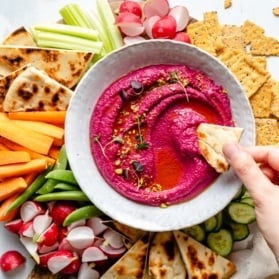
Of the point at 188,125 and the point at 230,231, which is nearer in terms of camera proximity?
the point at 188,125

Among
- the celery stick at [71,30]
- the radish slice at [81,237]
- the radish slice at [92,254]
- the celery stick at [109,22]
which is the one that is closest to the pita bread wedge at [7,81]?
the celery stick at [71,30]

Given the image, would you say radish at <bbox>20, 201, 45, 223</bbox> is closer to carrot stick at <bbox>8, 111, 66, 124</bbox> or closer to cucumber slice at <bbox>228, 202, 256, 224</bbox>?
carrot stick at <bbox>8, 111, 66, 124</bbox>

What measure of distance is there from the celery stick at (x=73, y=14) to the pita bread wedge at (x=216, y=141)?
35.2 inches

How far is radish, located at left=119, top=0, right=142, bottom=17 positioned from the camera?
3.50 meters

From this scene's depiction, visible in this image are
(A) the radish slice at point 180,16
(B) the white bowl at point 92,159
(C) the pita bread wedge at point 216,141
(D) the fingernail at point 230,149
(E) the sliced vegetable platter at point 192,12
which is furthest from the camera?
(E) the sliced vegetable platter at point 192,12

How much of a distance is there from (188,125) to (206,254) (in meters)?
0.65

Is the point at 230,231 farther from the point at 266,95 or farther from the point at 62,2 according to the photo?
the point at 62,2

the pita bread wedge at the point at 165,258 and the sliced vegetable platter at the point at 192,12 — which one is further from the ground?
the sliced vegetable platter at the point at 192,12

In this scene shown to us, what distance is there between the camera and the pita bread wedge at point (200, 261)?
3334mm

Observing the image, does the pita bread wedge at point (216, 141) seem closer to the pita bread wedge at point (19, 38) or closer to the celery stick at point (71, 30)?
the celery stick at point (71, 30)

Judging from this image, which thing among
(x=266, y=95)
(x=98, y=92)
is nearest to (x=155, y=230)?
(x=98, y=92)

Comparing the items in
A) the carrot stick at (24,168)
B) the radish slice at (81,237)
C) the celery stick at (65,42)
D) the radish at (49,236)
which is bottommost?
the radish slice at (81,237)

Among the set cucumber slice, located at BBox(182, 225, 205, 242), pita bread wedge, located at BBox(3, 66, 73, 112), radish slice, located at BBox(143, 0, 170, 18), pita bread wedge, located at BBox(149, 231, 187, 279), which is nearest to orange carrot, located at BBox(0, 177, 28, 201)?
pita bread wedge, located at BBox(3, 66, 73, 112)

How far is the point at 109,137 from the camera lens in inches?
126
